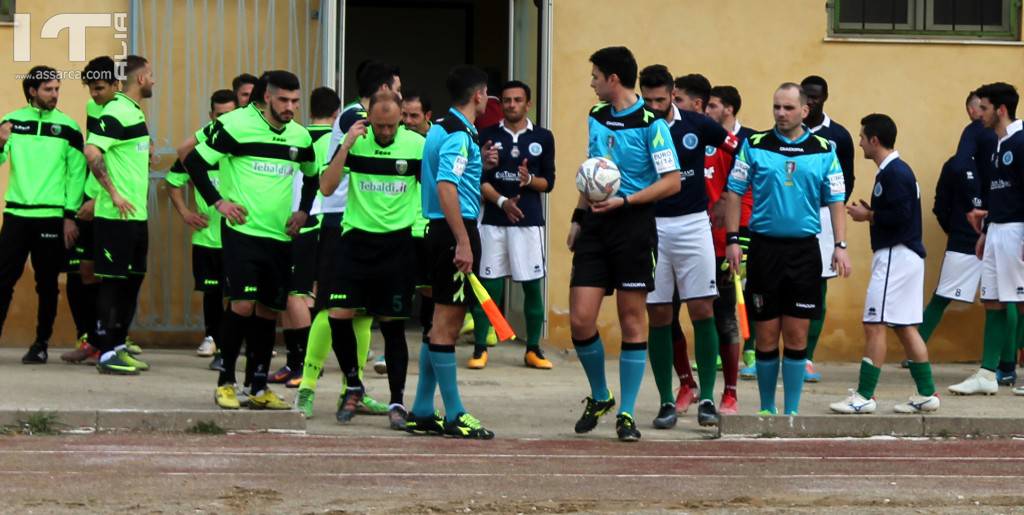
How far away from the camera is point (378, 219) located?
34.9 feet

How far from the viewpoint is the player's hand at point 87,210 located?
1345 cm

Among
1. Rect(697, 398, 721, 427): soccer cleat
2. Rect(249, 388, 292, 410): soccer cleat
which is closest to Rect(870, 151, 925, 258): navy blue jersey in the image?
Rect(697, 398, 721, 427): soccer cleat

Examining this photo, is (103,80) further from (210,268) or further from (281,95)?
(281,95)

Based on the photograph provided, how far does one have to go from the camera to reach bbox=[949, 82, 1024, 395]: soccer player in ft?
42.9

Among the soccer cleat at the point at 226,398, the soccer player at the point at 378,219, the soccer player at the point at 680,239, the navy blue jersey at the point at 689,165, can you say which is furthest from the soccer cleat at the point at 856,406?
the soccer cleat at the point at 226,398

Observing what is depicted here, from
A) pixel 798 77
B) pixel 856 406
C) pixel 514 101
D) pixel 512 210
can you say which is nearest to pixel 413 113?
pixel 514 101

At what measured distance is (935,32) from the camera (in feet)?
51.6

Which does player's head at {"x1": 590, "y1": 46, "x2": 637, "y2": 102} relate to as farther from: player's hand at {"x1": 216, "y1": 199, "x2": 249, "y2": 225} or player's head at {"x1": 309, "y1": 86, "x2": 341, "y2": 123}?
player's head at {"x1": 309, "y1": 86, "x2": 341, "y2": 123}

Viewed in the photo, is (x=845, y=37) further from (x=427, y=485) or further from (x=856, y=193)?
(x=427, y=485)

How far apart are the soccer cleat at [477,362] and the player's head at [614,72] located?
433 centimetres

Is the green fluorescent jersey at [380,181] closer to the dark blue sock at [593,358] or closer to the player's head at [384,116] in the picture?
the player's head at [384,116]

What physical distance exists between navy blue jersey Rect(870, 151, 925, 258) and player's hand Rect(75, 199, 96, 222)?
5.68 m

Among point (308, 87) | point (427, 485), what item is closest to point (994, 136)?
point (308, 87)

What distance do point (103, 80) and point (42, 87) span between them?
25.1 inches
